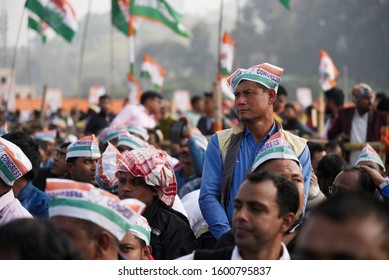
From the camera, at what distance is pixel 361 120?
11609mm

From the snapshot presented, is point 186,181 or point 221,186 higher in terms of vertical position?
point 221,186

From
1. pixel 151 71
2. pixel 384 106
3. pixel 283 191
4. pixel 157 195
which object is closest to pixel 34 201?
pixel 157 195

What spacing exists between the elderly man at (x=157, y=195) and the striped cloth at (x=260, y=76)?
832 mm

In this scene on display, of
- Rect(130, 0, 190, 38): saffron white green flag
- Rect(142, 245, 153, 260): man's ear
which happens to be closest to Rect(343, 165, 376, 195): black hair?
Rect(142, 245, 153, 260): man's ear

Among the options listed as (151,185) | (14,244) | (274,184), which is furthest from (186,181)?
(14,244)

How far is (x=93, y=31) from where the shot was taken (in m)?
167

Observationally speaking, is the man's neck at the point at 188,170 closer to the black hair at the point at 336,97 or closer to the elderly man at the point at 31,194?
the elderly man at the point at 31,194

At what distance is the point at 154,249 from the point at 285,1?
819 cm

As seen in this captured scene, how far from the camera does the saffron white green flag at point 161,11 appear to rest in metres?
14.2

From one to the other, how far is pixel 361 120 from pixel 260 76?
571 cm

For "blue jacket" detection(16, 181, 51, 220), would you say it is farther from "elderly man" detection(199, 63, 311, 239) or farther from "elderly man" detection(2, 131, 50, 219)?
"elderly man" detection(199, 63, 311, 239)

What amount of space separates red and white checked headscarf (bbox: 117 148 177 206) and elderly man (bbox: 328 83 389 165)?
503 cm

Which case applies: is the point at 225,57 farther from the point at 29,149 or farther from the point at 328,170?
the point at 29,149
